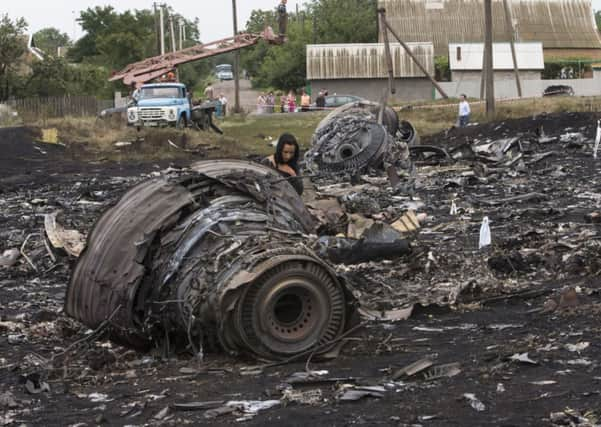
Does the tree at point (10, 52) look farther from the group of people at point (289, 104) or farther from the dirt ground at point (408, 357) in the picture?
the dirt ground at point (408, 357)

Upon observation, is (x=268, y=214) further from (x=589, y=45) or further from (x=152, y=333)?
(x=589, y=45)

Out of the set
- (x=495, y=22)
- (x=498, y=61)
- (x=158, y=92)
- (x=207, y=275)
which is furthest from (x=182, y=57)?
(x=207, y=275)

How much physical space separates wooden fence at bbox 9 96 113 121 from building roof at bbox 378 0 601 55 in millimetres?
25452

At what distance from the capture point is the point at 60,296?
32.4ft

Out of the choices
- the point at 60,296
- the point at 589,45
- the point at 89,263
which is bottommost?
the point at 60,296

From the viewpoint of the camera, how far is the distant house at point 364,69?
52750 millimetres

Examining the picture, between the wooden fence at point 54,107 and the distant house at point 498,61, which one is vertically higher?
the distant house at point 498,61

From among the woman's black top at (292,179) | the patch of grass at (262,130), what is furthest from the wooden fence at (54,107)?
the woman's black top at (292,179)

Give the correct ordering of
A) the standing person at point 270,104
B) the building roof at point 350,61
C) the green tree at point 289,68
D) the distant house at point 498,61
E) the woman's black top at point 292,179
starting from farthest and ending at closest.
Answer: the green tree at point 289,68 → the distant house at point 498,61 → the building roof at point 350,61 → the standing person at point 270,104 → the woman's black top at point 292,179

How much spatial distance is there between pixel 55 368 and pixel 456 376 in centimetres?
260

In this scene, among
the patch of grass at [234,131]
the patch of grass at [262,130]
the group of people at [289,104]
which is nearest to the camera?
Result: the patch of grass at [234,131]

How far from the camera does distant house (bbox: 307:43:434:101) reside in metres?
52.8

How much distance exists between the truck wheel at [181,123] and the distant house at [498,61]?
24.2 meters

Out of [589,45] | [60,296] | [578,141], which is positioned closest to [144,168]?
[578,141]
